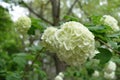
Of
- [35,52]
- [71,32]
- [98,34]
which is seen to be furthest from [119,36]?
[35,52]

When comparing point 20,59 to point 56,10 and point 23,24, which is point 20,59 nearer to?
point 23,24

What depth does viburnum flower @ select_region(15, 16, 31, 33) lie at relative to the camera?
8.94 ft

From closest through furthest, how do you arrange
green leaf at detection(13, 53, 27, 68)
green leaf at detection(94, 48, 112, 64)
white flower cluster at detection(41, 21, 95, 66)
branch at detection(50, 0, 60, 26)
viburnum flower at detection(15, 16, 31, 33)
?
white flower cluster at detection(41, 21, 95, 66) → green leaf at detection(94, 48, 112, 64) → viburnum flower at detection(15, 16, 31, 33) → green leaf at detection(13, 53, 27, 68) → branch at detection(50, 0, 60, 26)

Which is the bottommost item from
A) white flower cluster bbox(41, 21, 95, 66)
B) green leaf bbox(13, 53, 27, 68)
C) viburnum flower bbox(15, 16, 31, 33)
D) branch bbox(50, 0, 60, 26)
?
white flower cluster bbox(41, 21, 95, 66)

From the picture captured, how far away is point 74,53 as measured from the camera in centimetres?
186

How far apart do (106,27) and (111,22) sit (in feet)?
1.25

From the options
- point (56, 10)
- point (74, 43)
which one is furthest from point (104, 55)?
point (56, 10)

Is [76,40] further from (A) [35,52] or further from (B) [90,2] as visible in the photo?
(B) [90,2]

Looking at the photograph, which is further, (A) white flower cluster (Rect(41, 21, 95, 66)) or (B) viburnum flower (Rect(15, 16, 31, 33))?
(B) viburnum flower (Rect(15, 16, 31, 33))

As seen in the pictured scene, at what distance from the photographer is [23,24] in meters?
2.76

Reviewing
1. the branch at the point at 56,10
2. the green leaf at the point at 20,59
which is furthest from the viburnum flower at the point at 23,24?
→ the branch at the point at 56,10

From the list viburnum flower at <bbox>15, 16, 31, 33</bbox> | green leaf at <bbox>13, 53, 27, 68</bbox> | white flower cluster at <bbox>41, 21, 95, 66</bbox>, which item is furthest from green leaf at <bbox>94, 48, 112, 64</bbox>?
green leaf at <bbox>13, 53, 27, 68</bbox>

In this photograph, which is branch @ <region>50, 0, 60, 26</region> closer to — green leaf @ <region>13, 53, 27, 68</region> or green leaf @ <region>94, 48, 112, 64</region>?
green leaf @ <region>13, 53, 27, 68</region>

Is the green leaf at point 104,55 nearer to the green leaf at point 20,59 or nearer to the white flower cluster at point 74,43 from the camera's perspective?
the white flower cluster at point 74,43
